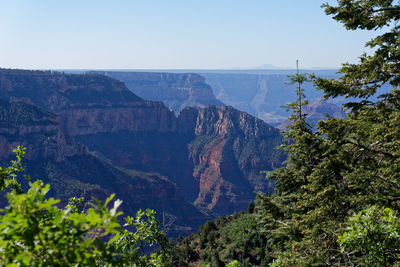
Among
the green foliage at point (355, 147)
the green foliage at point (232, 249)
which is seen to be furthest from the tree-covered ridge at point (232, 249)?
the green foliage at point (355, 147)

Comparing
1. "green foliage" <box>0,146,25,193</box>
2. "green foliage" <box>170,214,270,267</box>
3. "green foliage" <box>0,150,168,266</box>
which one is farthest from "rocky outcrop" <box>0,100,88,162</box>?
"green foliage" <box>0,150,168,266</box>

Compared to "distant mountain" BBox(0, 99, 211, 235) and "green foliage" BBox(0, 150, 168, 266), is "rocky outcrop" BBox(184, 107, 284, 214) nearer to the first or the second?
"distant mountain" BBox(0, 99, 211, 235)

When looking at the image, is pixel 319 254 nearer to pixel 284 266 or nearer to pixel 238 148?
pixel 284 266

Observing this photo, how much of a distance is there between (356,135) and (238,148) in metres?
180

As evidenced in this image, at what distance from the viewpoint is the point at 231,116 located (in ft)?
651

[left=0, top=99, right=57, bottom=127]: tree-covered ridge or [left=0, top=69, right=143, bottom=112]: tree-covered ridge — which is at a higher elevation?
[left=0, top=69, right=143, bottom=112]: tree-covered ridge

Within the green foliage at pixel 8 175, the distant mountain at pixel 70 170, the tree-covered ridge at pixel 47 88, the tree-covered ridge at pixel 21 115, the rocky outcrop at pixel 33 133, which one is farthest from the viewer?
the tree-covered ridge at pixel 47 88

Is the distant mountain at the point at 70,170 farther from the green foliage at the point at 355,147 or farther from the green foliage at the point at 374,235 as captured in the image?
the green foliage at the point at 374,235

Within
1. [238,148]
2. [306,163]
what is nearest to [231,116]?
[238,148]

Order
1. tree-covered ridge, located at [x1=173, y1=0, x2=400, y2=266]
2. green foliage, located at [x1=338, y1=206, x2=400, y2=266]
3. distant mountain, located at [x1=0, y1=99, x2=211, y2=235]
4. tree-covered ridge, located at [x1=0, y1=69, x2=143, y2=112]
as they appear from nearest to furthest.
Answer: green foliage, located at [x1=338, y1=206, x2=400, y2=266] < tree-covered ridge, located at [x1=173, y1=0, x2=400, y2=266] < distant mountain, located at [x1=0, y1=99, x2=211, y2=235] < tree-covered ridge, located at [x1=0, y1=69, x2=143, y2=112]

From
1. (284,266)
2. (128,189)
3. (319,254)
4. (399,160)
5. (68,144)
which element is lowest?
(128,189)

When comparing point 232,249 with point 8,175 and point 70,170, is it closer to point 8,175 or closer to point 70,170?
point 8,175

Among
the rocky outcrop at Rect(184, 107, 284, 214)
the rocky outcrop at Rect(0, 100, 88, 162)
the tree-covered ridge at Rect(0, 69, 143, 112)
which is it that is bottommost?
the rocky outcrop at Rect(184, 107, 284, 214)

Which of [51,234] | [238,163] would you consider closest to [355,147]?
[51,234]
